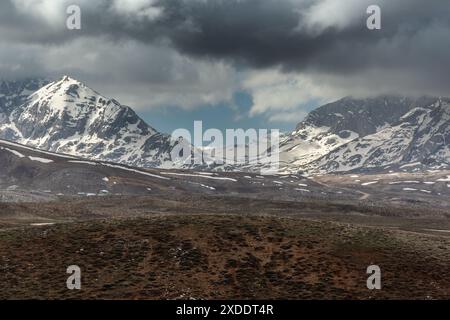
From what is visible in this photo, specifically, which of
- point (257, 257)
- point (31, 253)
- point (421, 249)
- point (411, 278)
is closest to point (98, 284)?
point (31, 253)

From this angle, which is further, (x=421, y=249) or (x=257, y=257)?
(x=421, y=249)
